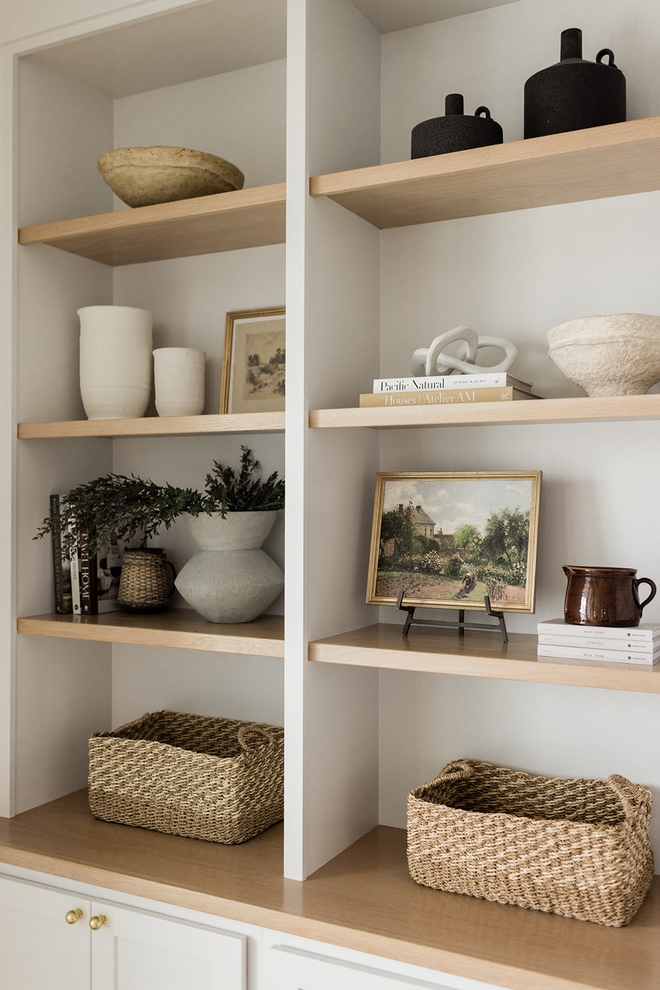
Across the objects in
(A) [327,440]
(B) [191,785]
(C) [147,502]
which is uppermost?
(A) [327,440]

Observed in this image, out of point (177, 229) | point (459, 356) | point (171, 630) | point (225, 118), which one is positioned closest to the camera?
point (459, 356)

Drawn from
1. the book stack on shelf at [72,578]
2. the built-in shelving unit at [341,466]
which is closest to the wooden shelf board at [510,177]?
the built-in shelving unit at [341,466]

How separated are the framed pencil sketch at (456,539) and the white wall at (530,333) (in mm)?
89

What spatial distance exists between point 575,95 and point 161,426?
3.24 ft

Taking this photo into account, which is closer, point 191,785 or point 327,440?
point 327,440

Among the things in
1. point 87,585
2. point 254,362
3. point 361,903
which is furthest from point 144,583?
point 361,903

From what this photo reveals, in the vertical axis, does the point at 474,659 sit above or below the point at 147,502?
below

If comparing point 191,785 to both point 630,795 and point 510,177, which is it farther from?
point 510,177

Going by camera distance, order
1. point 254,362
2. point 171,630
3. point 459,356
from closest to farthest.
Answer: point 459,356, point 171,630, point 254,362

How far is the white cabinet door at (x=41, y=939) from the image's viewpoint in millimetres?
1638

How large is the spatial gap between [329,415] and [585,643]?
1.97 feet

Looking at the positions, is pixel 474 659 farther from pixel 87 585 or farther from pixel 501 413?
pixel 87 585

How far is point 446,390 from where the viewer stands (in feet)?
4.87

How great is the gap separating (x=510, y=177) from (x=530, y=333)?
322 millimetres
